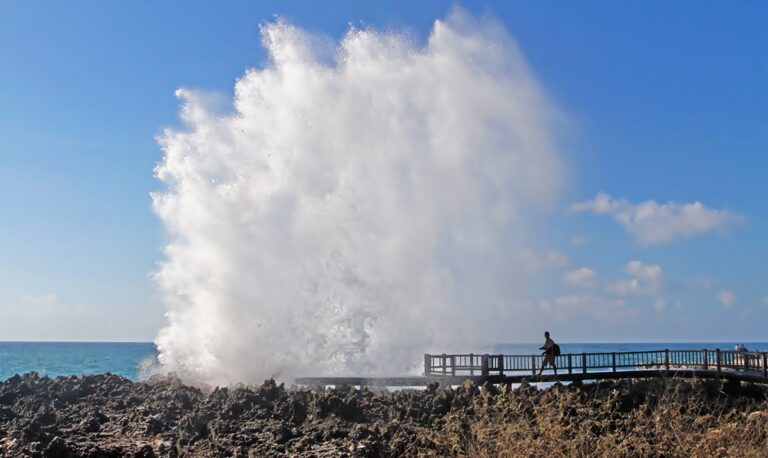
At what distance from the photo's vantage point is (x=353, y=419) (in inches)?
752

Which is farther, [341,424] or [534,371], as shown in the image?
[534,371]

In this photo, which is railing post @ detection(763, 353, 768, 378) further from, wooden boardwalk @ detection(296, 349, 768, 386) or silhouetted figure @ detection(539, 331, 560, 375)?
silhouetted figure @ detection(539, 331, 560, 375)

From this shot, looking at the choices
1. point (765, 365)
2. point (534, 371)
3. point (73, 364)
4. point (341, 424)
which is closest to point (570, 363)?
point (534, 371)

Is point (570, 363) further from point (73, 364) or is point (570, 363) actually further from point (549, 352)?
point (73, 364)

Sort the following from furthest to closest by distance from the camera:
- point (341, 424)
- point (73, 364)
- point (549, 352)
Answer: point (73, 364), point (549, 352), point (341, 424)

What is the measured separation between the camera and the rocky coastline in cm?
1381

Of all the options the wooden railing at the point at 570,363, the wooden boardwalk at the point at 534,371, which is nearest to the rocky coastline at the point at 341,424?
the wooden boardwalk at the point at 534,371

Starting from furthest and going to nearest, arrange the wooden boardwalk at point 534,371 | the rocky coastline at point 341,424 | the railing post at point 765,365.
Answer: the railing post at point 765,365 < the wooden boardwalk at point 534,371 < the rocky coastline at point 341,424

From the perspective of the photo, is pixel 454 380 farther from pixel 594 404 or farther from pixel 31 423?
pixel 31 423

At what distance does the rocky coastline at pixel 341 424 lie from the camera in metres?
13.8

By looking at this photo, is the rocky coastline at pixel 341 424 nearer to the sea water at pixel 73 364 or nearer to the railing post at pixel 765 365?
the railing post at pixel 765 365

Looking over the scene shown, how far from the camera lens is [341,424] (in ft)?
58.6

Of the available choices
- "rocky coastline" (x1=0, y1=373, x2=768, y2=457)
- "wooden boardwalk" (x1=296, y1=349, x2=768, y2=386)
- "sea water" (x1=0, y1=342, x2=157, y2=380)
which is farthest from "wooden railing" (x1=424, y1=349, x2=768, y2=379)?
"sea water" (x1=0, y1=342, x2=157, y2=380)

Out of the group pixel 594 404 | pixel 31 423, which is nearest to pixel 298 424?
pixel 31 423
